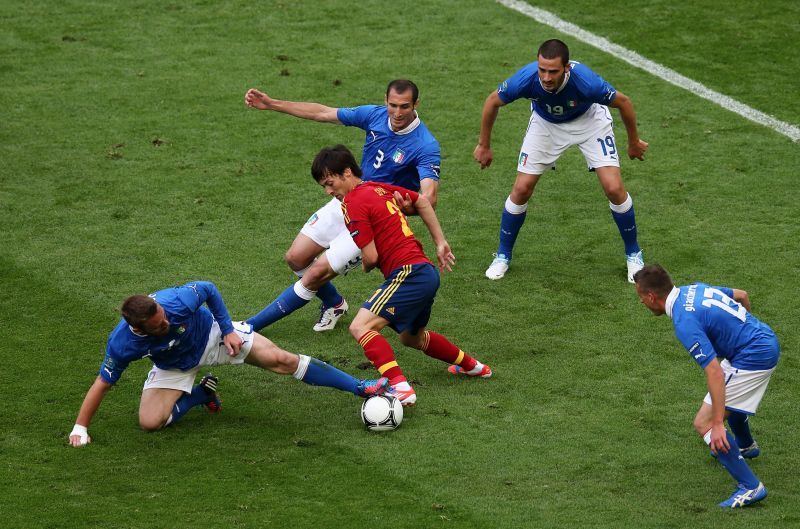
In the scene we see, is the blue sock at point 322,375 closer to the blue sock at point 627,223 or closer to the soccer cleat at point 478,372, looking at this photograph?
the soccer cleat at point 478,372

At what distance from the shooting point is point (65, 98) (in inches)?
530

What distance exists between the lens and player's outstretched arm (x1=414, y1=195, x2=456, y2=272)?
312 inches

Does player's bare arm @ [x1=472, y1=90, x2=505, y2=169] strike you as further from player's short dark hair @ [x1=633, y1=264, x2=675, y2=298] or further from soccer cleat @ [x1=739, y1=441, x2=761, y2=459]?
soccer cleat @ [x1=739, y1=441, x2=761, y2=459]

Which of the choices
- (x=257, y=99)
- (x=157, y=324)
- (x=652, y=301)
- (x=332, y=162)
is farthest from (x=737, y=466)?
(x=257, y=99)

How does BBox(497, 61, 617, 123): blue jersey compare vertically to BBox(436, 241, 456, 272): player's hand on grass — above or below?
above

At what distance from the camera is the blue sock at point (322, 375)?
7910 millimetres

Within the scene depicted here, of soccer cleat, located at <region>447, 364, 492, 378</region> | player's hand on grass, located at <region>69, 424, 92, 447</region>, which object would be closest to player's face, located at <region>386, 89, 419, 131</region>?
soccer cleat, located at <region>447, 364, 492, 378</region>

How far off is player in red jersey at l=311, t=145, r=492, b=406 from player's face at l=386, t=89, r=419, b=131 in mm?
906

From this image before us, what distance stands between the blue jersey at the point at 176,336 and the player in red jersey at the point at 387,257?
988 millimetres

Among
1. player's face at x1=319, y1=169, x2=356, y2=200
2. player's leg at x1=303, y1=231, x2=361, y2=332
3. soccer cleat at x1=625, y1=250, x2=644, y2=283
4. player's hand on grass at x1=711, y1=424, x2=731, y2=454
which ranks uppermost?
player's face at x1=319, y1=169, x2=356, y2=200

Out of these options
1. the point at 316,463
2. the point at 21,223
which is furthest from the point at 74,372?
the point at 21,223

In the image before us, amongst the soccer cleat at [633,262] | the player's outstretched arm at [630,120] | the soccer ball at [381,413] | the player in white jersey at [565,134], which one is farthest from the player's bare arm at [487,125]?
the soccer ball at [381,413]

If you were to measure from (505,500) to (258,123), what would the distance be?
714 cm

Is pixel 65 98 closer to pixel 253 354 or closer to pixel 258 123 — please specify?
pixel 258 123
